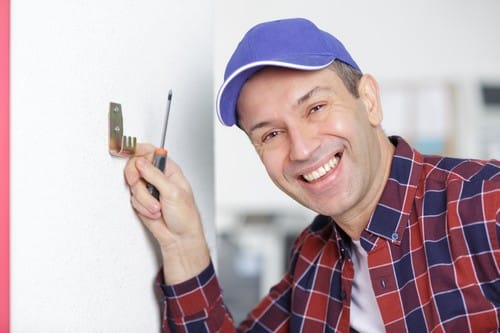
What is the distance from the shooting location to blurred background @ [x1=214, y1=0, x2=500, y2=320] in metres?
3.67

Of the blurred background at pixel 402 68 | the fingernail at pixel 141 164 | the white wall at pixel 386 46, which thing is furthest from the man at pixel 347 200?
the white wall at pixel 386 46

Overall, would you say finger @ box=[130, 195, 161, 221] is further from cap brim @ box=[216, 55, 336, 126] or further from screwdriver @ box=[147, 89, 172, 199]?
cap brim @ box=[216, 55, 336, 126]

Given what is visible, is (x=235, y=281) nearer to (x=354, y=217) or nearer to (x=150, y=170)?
(x=354, y=217)

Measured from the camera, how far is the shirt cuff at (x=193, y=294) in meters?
1.06

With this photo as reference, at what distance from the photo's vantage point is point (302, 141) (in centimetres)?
101

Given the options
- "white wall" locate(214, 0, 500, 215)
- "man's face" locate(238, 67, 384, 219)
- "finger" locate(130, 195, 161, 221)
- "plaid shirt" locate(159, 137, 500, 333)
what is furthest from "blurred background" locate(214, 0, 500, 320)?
"finger" locate(130, 195, 161, 221)

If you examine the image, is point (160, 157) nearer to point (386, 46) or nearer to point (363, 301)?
point (363, 301)

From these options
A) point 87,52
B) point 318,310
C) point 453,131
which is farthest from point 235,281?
point 87,52

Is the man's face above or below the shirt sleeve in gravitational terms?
above

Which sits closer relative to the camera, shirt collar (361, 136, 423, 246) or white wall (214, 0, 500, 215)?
shirt collar (361, 136, 423, 246)

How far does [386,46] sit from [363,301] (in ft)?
9.24

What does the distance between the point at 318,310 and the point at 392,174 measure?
1.00ft

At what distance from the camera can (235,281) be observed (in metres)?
3.29

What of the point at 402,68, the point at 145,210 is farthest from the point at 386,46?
the point at 145,210
